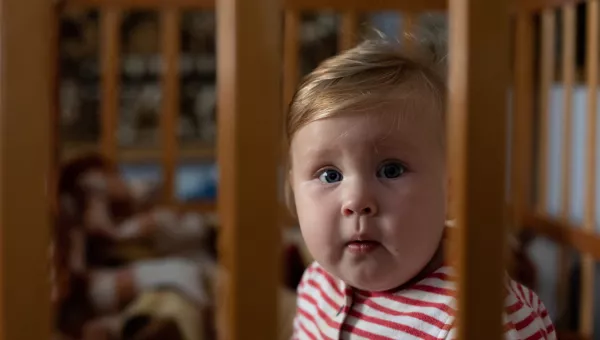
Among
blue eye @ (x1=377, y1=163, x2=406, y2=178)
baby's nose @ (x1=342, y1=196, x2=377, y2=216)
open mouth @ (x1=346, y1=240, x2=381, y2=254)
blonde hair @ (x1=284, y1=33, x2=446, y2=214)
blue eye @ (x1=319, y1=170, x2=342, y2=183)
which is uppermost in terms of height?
blonde hair @ (x1=284, y1=33, x2=446, y2=214)

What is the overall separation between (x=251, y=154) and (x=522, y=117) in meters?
1.28

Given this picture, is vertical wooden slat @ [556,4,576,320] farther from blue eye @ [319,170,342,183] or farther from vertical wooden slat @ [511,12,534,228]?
blue eye @ [319,170,342,183]

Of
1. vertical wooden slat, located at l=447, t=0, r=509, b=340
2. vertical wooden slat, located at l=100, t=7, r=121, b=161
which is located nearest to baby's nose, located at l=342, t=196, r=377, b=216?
vertical wooden slat, located at l=447, t=0, r=509, b=340

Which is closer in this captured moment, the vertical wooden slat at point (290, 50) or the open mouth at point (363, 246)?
the open mouth at point (363, 246)

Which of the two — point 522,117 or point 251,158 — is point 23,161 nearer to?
point 251,158

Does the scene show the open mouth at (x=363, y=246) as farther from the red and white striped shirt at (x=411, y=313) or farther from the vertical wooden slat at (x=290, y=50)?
the vertical wooden slat at (x=290, y=50)

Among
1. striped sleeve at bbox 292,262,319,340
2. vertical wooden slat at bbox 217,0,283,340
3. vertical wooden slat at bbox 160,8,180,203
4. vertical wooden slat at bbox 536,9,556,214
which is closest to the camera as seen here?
vertical wooden slat at bbox 217,0,283,340

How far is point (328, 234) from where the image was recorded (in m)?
0.69

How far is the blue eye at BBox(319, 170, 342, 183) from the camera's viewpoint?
2.28 ft

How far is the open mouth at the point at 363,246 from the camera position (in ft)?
2.24

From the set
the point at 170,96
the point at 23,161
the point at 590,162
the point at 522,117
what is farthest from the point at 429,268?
the point at 170,96

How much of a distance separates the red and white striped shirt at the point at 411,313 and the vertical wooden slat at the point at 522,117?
980 millimetres

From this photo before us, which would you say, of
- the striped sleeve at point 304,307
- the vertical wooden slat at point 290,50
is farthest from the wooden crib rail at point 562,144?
the striped sleeve at point 304,307

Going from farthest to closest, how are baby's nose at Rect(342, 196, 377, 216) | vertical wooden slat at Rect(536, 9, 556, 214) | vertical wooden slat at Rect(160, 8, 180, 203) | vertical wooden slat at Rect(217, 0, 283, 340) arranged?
1. vertical wooden slat at Rect(160, 8, 180, 203)
2. vertical wooden slat at Rect(536, 9, 556, 214)
3. baby's nose at Rect(342, 196, 377, 216)
4. vertical wooden slat at Rect(217, 0, 283, 340)
